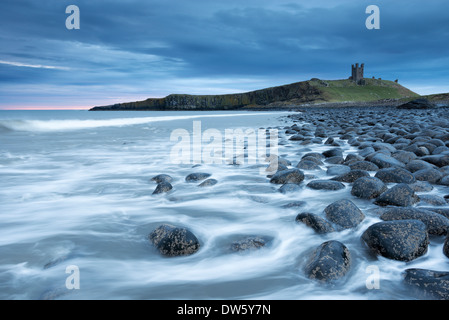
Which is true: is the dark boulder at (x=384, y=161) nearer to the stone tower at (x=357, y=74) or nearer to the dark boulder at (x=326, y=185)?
the dark boulder at (x=326, y=185)

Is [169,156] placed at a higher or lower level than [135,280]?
higher

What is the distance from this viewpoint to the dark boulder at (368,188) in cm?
290

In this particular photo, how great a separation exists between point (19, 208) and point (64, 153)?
14.2ft

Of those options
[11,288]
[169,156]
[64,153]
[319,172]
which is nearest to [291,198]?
[319,172]

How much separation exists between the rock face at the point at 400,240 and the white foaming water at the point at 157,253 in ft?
0.18

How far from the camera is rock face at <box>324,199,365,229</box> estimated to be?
2260 mm

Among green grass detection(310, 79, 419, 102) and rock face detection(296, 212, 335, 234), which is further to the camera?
green grass detection(310, 79, 419, 102)

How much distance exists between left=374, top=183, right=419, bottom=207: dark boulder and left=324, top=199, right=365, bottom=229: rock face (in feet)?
1.48

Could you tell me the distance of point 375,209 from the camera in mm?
2561

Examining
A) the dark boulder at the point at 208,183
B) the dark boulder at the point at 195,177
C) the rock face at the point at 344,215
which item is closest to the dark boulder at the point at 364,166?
the rock face at the point at 344,215

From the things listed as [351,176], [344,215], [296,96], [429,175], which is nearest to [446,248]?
[344,215]

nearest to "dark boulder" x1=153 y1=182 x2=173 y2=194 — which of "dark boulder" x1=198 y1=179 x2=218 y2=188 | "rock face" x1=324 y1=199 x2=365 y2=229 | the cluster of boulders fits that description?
the cluster of boulders

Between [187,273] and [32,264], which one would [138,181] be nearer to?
[32,264]

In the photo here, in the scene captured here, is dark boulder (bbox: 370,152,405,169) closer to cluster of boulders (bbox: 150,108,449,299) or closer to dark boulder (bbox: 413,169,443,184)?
cluster of boulders (bbox: 150,108,449,299)
